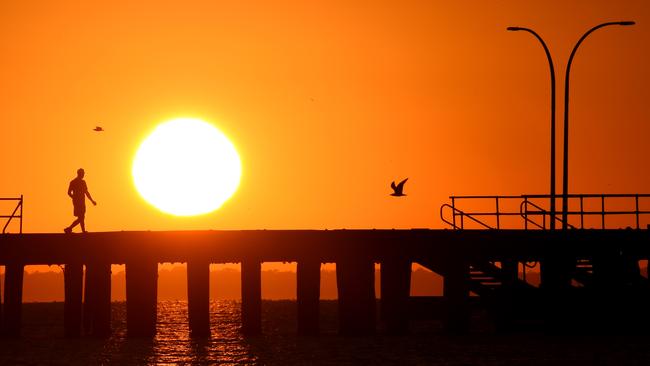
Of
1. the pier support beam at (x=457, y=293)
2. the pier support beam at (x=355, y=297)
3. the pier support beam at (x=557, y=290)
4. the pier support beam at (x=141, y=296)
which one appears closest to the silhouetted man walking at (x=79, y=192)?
the pier support beam at (x=141, y=296)

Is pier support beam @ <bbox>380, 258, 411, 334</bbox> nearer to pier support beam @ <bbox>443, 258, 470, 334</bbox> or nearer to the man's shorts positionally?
pier support beam @ <bbox>443, 258, 470, 334</bbox>

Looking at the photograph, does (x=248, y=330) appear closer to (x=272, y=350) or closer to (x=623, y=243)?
(x=272, y=350)

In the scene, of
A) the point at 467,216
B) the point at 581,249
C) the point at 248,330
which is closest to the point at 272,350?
the point at 248,330

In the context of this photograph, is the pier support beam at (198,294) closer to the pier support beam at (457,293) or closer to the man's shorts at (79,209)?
the man's shorts at (79,209)

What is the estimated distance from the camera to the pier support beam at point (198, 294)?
39031mm

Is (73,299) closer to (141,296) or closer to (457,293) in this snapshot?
(141,296)

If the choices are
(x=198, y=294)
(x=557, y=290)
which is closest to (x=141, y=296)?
(x=198, y=294)

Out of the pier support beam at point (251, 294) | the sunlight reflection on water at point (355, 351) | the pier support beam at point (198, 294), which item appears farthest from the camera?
the pier support beam at point (251, 294)

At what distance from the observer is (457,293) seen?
3909 cm

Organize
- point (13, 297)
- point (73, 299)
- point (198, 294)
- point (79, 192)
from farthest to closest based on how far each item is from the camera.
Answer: point (13, 297) → point (73, 299) → point (198, 294) → point (79, 192)

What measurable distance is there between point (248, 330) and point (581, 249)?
11.1 meters

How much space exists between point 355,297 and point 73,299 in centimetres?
885

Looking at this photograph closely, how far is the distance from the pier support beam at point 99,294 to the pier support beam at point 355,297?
674 cm

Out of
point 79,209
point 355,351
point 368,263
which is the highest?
point 79,209
